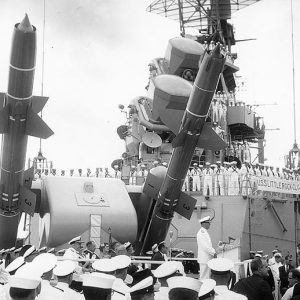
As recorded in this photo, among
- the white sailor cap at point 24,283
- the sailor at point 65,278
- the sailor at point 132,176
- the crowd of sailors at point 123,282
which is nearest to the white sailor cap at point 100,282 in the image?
the crowd of sailors at point 123,282

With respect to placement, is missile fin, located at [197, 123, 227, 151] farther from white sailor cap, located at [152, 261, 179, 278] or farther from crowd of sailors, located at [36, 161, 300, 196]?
white sailor cap, located at [152, 261, 179, 278]

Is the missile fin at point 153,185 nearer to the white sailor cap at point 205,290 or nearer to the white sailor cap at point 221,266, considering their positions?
the white sailor cap at point 221,266

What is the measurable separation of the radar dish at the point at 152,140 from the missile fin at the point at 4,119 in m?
8.46

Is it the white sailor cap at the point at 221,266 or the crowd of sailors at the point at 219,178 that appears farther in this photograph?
the crowd of sailors at the point at 219,178

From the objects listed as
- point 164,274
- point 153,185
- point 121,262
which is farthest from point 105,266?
point 153,185

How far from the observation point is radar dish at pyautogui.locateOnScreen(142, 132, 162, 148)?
825 inches

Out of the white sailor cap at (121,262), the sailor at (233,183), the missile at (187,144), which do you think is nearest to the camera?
the white sailor cap at (121,262)

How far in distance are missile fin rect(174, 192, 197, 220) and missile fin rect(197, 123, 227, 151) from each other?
169 centimetres

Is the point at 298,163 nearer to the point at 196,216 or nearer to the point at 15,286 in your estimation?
the point at 196,216

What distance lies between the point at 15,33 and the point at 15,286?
8705 mm

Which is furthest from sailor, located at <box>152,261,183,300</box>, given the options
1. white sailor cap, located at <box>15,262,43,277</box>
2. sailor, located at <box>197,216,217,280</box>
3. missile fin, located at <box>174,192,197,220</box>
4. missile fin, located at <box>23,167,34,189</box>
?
missile fin, located at <box>23,167,34,189</box>

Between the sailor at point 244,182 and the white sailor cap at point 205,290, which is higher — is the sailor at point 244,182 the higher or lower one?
the higher one

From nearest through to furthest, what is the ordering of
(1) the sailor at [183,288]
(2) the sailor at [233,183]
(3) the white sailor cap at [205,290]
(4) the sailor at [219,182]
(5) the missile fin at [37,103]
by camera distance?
(1) the sailor at [183,288] < (3) the white sailor cap at [205,290] < (5) the missile fin at [37,103] < (2) the sailor at [233,183] < (4) the sailor at [219,182]

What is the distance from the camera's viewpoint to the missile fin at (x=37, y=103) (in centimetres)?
1298
